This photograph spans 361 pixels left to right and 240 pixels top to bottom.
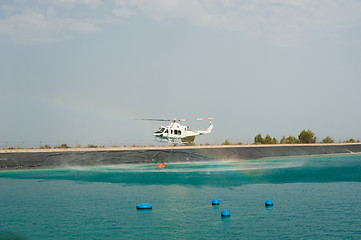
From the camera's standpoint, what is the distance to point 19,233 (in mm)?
21453

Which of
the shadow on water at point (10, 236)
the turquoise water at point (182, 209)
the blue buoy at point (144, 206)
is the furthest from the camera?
the blue buoy at point (144, 206)

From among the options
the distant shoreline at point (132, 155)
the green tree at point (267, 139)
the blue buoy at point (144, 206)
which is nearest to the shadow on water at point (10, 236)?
the blue buoy at point (144, 206)

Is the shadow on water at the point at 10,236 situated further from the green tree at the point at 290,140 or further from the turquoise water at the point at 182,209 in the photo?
the green tree at the point at 290,140

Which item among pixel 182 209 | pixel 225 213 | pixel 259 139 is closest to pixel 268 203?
pixel 225 213

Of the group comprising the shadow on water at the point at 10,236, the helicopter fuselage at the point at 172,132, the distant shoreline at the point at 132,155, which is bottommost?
the shadow on water at the point at 10,236

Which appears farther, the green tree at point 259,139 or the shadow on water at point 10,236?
the green tree at point 259,139

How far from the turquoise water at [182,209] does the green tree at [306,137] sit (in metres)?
70.7

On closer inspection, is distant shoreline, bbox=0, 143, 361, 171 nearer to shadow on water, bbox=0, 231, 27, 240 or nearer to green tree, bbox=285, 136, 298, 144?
green tree, bbox=285, 136, 298, 144

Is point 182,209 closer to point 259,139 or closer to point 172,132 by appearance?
point 172,132

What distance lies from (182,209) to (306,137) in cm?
9177

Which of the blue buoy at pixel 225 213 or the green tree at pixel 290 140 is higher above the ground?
the green tree at pixel 290 140

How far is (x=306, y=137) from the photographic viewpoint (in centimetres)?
11194

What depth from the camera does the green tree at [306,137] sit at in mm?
111812

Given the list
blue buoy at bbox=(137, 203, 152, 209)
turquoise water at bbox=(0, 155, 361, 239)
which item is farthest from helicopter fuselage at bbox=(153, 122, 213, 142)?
blue buoy at bbox=(137, 203, 152, 209)
